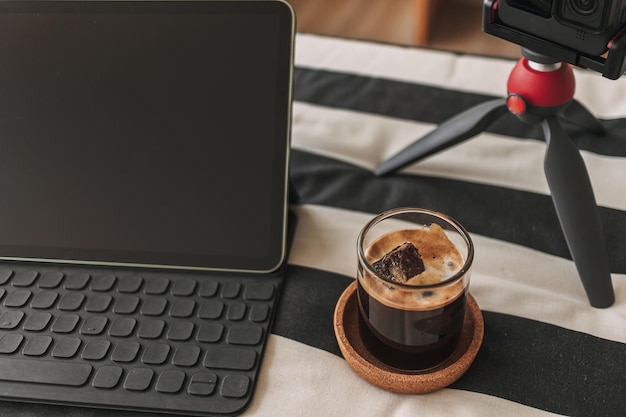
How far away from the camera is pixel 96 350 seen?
0.60 meters

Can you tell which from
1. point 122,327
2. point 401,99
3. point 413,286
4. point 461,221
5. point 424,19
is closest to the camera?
point 413,286

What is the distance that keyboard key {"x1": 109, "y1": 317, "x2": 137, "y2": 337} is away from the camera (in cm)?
61

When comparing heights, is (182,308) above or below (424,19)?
above

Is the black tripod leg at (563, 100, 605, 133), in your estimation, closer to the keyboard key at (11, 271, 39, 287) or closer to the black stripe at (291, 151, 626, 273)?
the black stripe at (291, 151, 626, 273)

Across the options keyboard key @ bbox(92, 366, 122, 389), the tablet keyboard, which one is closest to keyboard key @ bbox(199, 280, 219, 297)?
the tablet keyboard

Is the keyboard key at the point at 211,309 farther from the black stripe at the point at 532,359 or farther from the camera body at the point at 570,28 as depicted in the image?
the camera body at the point at 570,28

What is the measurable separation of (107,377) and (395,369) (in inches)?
9.4

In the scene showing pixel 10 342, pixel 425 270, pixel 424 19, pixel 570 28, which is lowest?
pixel 424 19

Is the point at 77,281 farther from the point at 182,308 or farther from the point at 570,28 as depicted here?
the point at 570,28

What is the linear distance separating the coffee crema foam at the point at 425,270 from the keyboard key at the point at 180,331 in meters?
0.16

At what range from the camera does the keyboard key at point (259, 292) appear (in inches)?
25.4

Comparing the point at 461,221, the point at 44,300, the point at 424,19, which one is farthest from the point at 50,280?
the point at 424,19

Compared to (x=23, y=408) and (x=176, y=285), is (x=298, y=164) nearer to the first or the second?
(x=176, y=285)

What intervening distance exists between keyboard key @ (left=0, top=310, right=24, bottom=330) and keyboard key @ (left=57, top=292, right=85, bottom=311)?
0.04m
